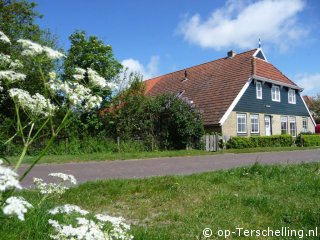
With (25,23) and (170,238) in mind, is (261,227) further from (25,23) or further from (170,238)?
(25,23)

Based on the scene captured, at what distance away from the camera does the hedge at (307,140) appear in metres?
35.0

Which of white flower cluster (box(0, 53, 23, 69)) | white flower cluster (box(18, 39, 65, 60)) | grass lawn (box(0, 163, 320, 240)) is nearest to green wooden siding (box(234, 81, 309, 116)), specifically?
grass lawn (box(0, 163, 320, 240))

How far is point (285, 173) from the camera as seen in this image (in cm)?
1000

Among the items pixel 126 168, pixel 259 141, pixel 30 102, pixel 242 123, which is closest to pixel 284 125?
pixel 242 123

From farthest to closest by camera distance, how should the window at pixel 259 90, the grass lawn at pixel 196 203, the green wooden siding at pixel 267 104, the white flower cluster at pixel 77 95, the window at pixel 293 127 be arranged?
the window at pixel 293 127 → the window at pixel 259 90 → the green wooden siding at pixel 267 104 → the grass lawn at pixel 196 203 → the white flower cluster at pixel 77 95

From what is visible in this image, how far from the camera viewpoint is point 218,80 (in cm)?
3569

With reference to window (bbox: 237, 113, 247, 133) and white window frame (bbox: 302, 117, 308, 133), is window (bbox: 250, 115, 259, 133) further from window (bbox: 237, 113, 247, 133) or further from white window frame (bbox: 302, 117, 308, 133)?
white window frame (bbox: 302, 117, 308, 133)

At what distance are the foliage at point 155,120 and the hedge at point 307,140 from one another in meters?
13.5

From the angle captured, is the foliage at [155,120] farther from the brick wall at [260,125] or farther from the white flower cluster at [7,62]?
the white flower cluster at [7,62]

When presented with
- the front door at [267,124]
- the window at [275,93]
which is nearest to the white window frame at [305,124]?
the window at [275,93]

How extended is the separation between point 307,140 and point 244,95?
766 centimetres

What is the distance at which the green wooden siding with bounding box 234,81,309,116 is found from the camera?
110ft

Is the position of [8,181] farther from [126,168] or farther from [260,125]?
[260,125]

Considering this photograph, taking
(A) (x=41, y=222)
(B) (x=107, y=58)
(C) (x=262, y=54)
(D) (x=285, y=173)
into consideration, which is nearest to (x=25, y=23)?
(B) (x=107, y=58)
